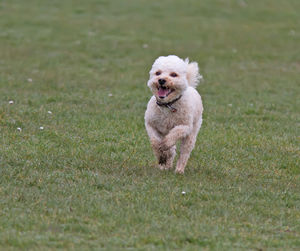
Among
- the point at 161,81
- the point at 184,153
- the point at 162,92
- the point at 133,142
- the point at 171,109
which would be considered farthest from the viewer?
the point at 133,142

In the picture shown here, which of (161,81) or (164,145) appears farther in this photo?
(164,145)

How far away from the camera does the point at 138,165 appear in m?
8.26

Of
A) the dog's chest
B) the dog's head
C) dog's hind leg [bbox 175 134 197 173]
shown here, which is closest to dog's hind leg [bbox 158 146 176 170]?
dog's hind leg [bbox 175 134 197 173]

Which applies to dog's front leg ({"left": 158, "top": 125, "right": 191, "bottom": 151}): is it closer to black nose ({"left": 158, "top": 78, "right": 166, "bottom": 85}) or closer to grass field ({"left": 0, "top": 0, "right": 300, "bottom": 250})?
grass field ({"left": 0, "top": 0, "right": 300, "bottom": 250})

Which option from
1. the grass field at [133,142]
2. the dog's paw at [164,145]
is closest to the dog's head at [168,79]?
the dog's paw at [164,145]

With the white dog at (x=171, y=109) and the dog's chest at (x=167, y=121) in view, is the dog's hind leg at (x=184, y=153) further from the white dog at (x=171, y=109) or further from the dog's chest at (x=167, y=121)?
the dog's chest at (x=167, y=121)

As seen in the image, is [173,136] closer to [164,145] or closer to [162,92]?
[164,145]

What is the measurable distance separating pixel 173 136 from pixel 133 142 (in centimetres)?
188

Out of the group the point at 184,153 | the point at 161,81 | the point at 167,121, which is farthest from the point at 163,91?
the point at 184,153

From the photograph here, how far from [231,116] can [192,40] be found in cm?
835

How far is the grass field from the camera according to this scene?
6.05 metres

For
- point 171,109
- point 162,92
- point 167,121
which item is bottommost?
point 167,121

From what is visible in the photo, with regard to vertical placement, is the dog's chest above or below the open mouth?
below

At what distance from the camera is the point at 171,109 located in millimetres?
7703
